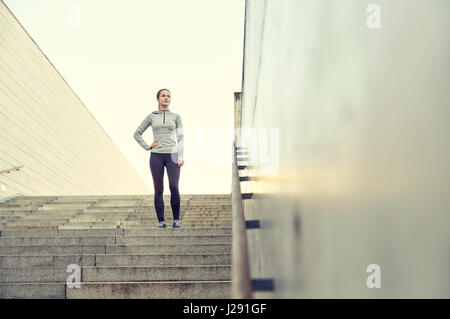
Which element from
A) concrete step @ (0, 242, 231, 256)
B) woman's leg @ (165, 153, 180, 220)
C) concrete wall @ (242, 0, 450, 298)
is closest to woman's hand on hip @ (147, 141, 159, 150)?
woman's leg @ (165, 153, 180, 220)

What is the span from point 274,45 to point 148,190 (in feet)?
97.1

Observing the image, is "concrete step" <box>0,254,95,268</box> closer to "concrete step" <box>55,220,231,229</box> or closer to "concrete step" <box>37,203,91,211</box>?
"concrete step" <box>55,220,231,229</box>

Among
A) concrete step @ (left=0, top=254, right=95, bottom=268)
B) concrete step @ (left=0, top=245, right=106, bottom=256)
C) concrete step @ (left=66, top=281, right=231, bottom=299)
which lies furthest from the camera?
concrete step @ (left=0, top=245, right=106, bottom=256)

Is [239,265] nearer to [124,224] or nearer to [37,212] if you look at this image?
[124,224]

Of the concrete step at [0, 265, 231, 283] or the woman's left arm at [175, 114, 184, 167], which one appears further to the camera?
the woman's left arm at [175, 114, 184, 167]

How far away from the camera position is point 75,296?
3348 millimetres

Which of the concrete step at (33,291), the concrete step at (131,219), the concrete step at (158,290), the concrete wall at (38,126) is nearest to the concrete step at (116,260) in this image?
the concrete step at (33,291)

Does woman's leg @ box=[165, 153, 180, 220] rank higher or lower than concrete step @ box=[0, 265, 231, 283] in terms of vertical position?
higher

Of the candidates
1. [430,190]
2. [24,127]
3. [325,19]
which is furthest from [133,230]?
[24,127]

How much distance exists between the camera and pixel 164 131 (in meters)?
4.63

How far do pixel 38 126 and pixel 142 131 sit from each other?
6.54m

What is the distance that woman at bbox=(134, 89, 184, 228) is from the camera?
4578mm

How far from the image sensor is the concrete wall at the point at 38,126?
29.2 feet

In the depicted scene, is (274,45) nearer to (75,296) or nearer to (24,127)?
(75,296)
